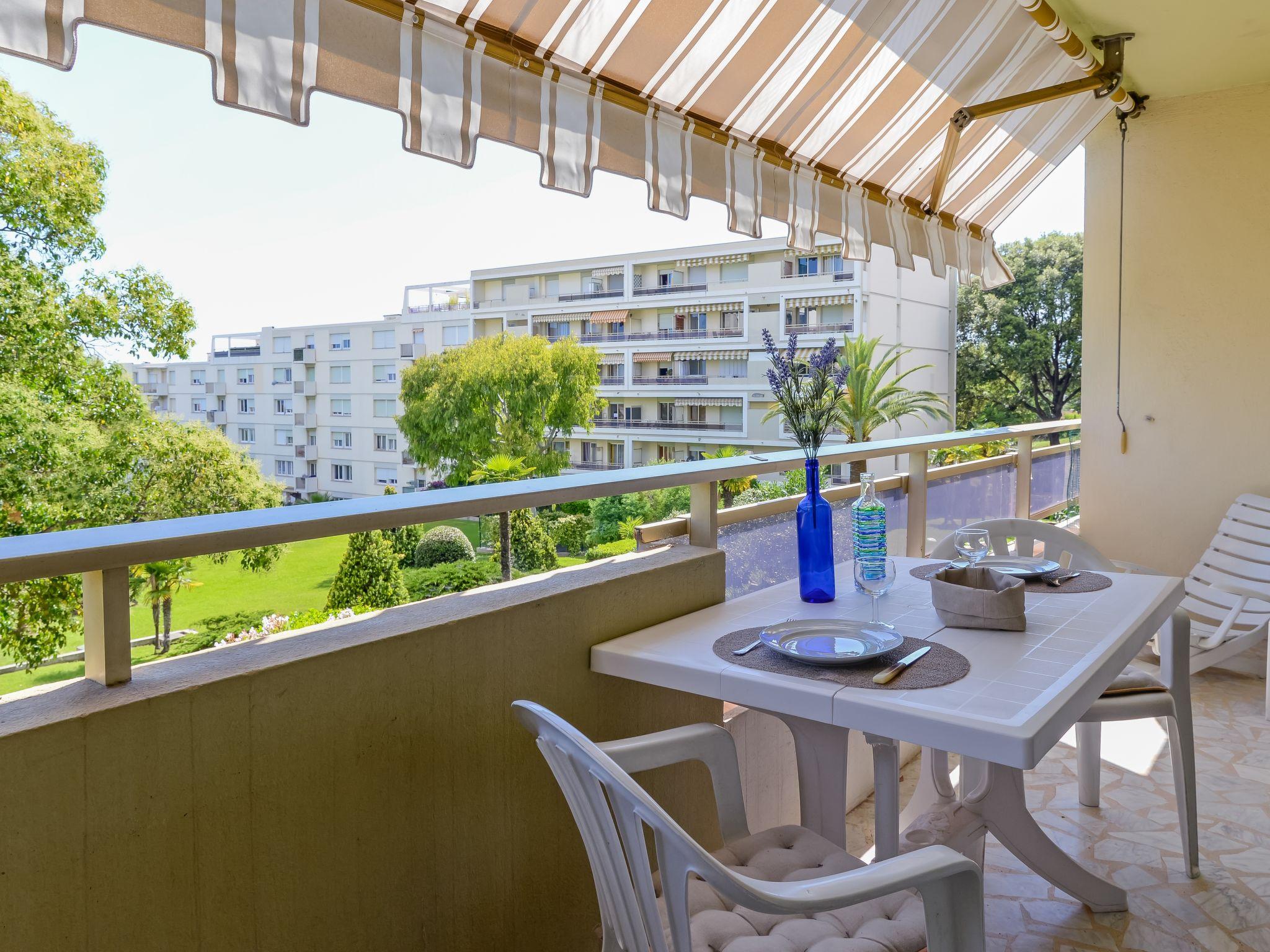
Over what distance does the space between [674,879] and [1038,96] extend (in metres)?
3.20

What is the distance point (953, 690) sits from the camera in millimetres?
1353

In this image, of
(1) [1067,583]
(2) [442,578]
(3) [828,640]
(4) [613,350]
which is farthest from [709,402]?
(3) [828,640]

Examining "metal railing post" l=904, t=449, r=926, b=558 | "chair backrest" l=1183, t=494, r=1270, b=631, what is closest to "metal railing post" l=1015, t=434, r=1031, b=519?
"chair backrest" l=1183, t=494, r=1270, b=631

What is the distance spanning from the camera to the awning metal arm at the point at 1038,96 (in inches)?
126

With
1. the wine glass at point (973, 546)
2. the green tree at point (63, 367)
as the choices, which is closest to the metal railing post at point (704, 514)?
the wine glass at point (973, 546)

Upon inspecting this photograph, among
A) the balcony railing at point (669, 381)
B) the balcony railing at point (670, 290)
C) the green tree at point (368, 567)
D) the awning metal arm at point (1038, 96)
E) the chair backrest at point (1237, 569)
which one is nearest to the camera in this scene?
the awning metal arm at point (1038, 96)

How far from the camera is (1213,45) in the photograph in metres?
3.51

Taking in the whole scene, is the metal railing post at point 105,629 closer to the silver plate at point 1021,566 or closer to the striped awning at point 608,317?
the silver plate at point 1021,566

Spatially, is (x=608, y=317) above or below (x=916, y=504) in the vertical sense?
above

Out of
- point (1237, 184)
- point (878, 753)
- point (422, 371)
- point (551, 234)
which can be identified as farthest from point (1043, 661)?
point (551, 234)

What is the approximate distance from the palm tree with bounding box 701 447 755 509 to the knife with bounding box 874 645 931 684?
762mm

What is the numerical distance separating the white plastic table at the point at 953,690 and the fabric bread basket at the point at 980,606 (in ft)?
0.07

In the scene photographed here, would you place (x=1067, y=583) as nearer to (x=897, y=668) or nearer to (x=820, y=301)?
(x=897, y=668)

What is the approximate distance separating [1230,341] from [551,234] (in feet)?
138
